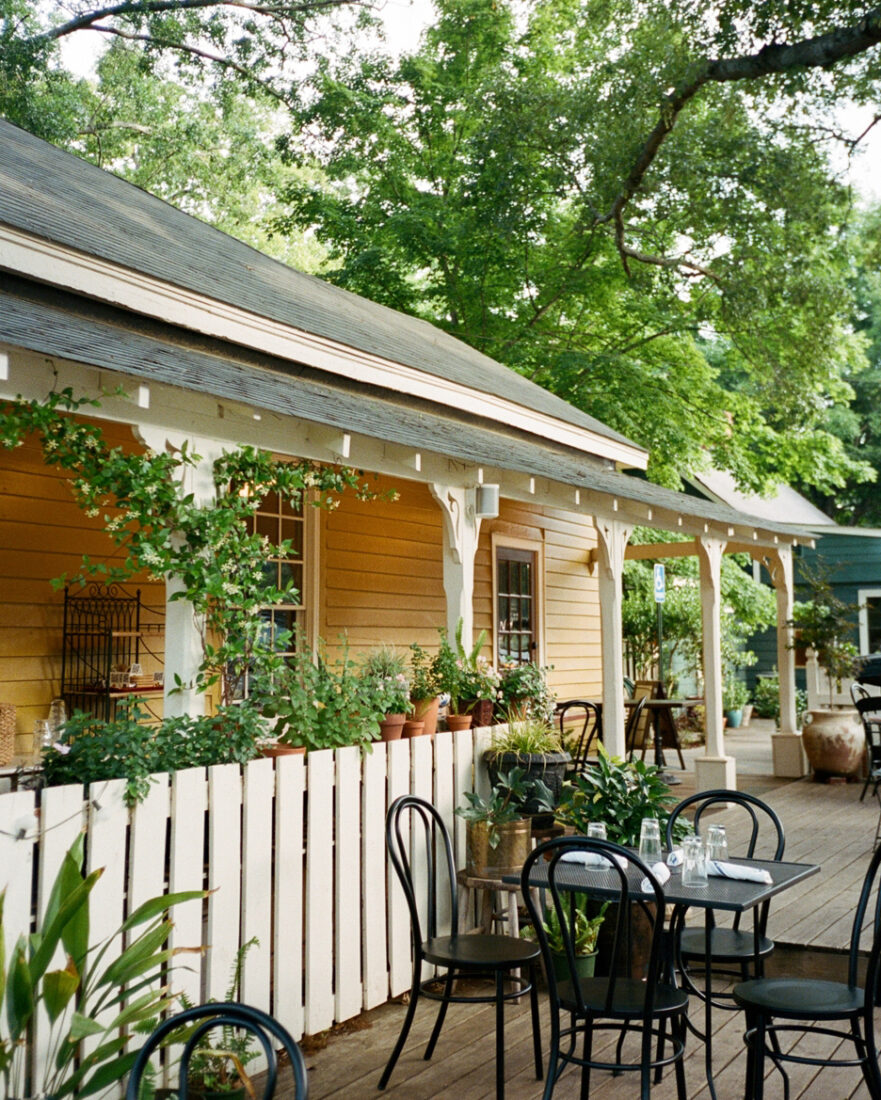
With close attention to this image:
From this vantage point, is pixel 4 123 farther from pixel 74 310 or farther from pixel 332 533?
pixel 332 533

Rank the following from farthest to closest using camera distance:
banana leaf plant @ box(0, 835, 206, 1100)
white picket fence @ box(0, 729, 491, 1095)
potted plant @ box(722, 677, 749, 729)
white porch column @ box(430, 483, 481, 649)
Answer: potted plant @ box(722, 677, 749, 729), white porch column @ box(430, 483, 481, 649), white picket fence @ box(0, 729, 491, 1095), banana leaf plant @ box(0, 835, 206, 1100)

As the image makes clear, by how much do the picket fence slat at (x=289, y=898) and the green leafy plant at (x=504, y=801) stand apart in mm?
1116

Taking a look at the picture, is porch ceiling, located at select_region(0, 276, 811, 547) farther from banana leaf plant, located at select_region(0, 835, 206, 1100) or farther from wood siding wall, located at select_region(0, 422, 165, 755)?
banana leaf plant, located at select_region(0, 835, 206, 1100)

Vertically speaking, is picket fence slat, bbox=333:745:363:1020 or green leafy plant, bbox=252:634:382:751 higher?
Result: green leafy plant, bbox=252:634:382:751

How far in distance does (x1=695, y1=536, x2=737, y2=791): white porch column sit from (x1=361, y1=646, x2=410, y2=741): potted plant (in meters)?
5.85

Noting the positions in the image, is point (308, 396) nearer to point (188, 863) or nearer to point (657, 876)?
point (188, 863)

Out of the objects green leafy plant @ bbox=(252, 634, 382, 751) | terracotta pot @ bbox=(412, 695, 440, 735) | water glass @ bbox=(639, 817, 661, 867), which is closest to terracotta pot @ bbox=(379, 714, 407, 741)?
terracotta pot @ bbox=(412, 695, 440, 735)

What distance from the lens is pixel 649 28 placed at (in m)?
12.3

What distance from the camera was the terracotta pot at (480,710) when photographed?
6.33 m

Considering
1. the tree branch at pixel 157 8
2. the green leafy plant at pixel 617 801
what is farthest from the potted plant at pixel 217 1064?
the tree branch at pixel 157 8

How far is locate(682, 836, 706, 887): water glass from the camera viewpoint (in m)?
4.01

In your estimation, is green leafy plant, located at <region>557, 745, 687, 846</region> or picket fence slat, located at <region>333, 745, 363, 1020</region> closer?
picket fence slat, located at <region>333, 745, 363, 1020</region>

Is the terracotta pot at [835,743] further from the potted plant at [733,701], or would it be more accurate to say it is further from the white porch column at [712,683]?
the potted plant at [733,701]

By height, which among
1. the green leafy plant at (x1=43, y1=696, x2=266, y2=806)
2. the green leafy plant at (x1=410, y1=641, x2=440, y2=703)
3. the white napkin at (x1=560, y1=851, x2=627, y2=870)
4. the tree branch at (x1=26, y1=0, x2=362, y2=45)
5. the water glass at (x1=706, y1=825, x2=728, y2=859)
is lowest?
the white napkin at (x1=560, y1=851, x2=627, y2=870)
